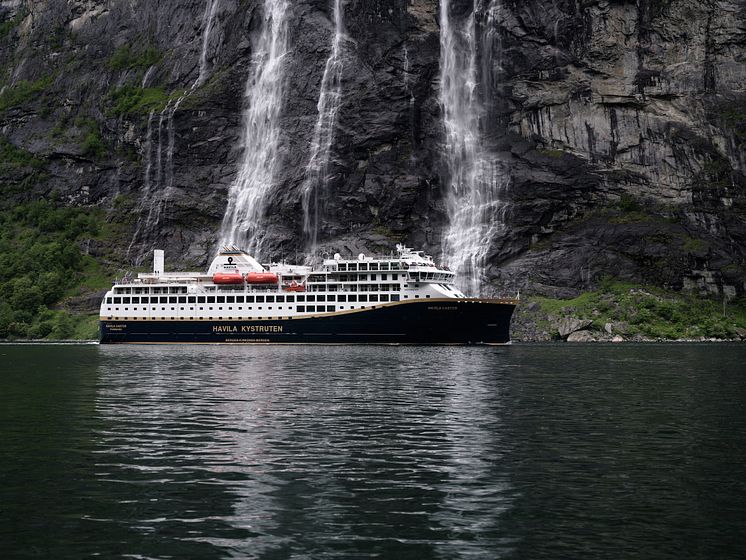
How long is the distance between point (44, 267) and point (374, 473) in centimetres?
15210

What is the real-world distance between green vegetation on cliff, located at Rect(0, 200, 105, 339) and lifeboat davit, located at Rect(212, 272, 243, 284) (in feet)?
132

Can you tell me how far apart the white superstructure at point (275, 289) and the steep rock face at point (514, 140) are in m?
35.7

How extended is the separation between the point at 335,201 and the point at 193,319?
4903 cm

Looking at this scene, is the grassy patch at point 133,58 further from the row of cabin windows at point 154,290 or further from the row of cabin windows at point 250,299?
the row of cabin windows at point 250,299

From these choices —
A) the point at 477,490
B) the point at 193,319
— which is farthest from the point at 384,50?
the point at 477,490

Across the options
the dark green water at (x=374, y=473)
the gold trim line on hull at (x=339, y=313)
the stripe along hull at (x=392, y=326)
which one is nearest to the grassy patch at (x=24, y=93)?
the gold trim line on hull at (x=339, y=313)

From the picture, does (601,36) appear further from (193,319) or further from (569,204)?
(193,319)

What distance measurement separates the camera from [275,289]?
363 feet

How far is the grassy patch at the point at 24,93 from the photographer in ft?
638

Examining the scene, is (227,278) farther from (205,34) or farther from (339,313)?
(205,34)

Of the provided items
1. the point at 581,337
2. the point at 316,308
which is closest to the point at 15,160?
the point at 316,308


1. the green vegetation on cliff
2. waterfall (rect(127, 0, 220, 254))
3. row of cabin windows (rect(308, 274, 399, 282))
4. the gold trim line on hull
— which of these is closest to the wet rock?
the gold trim line on hull

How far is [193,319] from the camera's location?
111 meters

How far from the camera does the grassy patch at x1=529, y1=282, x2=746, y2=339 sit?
122 m
